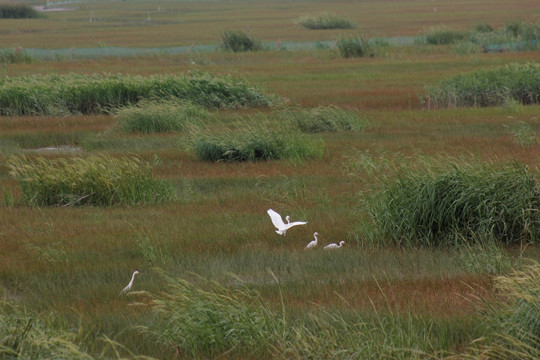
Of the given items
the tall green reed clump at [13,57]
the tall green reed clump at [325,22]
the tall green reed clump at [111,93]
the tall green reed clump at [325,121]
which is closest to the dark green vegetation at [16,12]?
the tall green reed clump at [325,22]

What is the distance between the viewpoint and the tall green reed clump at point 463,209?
927cm

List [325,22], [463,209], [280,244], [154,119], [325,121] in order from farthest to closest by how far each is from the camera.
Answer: [325,22] → [154,119] → [325,121] → [280,244] → [463,209]

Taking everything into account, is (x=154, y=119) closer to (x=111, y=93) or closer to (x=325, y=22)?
(x=111, y=93)

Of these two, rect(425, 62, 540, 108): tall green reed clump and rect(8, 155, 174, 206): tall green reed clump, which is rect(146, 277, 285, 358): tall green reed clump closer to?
rect(8, 155, 174, 206): tall green reed clump

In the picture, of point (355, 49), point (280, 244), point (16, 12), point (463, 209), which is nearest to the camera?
point (463, 209)

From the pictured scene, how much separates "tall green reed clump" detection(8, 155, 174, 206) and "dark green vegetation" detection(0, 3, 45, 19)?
7864cm

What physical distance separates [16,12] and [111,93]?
6959 cm

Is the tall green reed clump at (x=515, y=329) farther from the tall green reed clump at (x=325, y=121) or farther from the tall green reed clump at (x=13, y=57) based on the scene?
the tall green reed clump at (x=13, y=57)

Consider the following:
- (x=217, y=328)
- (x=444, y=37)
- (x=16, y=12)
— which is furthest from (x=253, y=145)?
(x=16, y=12)

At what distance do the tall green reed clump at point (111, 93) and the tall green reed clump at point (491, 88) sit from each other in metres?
4.70

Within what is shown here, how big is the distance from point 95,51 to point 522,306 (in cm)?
3999

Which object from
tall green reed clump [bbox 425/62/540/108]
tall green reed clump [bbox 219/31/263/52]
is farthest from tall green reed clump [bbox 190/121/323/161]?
tall green reed clump [bbox 219/31/263/52]

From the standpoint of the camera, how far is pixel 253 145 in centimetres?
1520

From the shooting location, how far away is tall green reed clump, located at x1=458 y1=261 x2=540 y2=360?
5.79 meters
